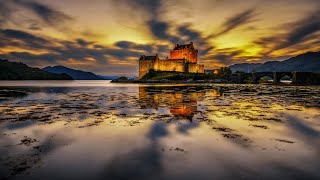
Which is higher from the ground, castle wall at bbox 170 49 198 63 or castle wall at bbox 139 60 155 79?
castle wall at bbox 170 49 198 63

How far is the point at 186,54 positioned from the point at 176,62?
10652 mm

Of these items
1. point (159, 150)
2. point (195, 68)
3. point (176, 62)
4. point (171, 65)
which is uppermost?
point (176, 62)

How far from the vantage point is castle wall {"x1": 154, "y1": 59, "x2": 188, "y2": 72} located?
145000 millimetres

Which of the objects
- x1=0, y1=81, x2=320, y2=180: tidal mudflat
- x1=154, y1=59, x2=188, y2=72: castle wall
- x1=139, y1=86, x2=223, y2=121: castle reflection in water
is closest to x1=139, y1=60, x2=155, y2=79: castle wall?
x1=154, y1=59, x2=188, y2=72: castle wall

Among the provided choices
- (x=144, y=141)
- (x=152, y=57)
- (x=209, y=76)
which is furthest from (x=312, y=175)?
(x=152, y=57)

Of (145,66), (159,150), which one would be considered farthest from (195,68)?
(159,150)

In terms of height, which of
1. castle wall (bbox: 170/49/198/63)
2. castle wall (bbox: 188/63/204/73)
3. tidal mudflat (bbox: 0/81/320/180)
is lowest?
tidal mudflat (bbox: 0/81/320/180)

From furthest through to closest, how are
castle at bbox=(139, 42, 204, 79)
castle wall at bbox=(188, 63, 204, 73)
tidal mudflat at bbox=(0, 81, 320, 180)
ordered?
castle wall at bbox=(188, 63, 204, 73)
castle at bbox=(139, 42, 204, 79)
tidal mudflat at bbox=(0, 81, 320, 180)

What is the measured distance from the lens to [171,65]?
486 feet

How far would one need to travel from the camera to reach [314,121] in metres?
14.9

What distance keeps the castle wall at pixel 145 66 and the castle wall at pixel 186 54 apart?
20609 mm

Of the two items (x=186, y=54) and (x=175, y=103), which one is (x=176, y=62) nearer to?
(x=186, y=54)

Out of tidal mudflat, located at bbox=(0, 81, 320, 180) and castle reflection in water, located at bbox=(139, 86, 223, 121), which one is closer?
tidal mudflat, located at bbox=(0, 81, 320, 180)

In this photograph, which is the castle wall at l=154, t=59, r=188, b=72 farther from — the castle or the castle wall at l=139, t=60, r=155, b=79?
the castle wall at l=139, t=60, r=155, b=79
